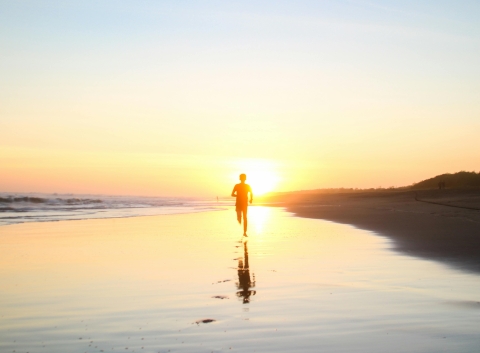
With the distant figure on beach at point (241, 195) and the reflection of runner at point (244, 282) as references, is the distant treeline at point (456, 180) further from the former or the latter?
the reflection of runner at point (244, 282)

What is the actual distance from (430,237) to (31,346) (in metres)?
13.0

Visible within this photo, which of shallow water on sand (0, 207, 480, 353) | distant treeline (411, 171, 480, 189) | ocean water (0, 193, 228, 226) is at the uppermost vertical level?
distant treeline (411, 171, 480, 189)

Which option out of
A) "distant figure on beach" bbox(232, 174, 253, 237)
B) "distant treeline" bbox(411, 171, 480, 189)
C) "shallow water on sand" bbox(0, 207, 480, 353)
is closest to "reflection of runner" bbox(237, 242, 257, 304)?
"shallow water on sand" bbox(0, 207, 480, 353)

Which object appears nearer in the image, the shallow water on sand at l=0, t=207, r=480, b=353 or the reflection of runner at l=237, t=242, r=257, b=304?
the shallow water on sand at l=0, t=207, r=480, b=353

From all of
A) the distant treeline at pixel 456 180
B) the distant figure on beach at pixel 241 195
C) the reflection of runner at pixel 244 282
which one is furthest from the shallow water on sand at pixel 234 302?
the distant treeline at pixel 456 180

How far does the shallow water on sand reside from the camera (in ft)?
16.4

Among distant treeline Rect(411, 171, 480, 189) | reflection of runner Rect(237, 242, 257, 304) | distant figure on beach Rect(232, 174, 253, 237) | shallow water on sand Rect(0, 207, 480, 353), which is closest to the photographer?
shallow water on sand Rect(0, 207, 480, 353)

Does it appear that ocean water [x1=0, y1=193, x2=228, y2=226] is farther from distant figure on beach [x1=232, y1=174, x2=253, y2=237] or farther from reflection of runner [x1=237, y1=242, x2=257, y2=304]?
reflection of runner [x1=237, y1=242, x2=257, y2=304]

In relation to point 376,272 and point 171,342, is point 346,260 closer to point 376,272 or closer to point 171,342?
point 376,272

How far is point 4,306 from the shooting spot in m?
6.70

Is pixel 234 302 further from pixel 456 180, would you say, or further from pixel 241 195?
pixel 456 180

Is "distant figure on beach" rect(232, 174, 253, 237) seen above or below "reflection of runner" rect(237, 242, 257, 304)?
above

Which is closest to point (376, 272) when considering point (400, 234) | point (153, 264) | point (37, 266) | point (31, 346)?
point (153, 264)

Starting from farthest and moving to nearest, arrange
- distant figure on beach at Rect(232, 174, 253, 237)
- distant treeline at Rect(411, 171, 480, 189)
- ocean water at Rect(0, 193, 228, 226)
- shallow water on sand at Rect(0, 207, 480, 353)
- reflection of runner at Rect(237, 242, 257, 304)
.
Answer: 1. distant treeline at Rect(411, 171, 480, 189)
2. ocean water at Rect(0, 193, 228, 226)
3. distant figure on beach at Rect(232, 174, 253, 237)
4. reflection of runner at Rect(237, 242, 257, 304)
5. shallow water on sand at Rect(0, 207, 480, 353)
